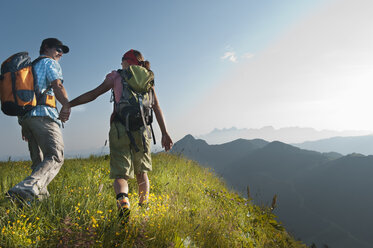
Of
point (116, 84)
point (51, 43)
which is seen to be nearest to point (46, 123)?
point (116, 84)

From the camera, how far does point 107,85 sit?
2.88 m

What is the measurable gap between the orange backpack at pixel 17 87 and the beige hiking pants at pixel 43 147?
8.0 inches

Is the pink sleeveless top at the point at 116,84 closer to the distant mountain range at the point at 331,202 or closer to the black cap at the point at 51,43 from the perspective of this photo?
the black cap at the point at 51,43

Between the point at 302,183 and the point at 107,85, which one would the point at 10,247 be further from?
the point at 302,183

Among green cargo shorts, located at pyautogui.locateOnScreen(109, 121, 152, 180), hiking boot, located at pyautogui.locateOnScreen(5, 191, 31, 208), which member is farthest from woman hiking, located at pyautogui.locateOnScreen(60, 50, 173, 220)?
hiking boot, located at pyautogui.locateOnScreen(5, 191, 31, 208)

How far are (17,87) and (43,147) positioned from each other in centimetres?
87

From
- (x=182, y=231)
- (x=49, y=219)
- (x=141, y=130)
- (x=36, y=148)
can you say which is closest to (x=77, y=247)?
(x=49, y=219)

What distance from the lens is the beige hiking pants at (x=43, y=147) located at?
285cm

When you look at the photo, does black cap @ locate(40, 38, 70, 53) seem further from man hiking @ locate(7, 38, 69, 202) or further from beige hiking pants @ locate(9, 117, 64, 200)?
beige hiking pants @ locate(9, 117, 64, 200)

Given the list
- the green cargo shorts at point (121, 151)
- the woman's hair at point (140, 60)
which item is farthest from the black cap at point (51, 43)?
the green cargo shorts at point (121, 151)

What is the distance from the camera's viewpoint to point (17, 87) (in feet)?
9.64

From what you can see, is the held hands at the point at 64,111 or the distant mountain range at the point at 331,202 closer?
the held hands at the point at 64,111

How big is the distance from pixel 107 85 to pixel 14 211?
172cm

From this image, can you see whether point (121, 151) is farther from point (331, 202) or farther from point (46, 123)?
point (331, 202)
